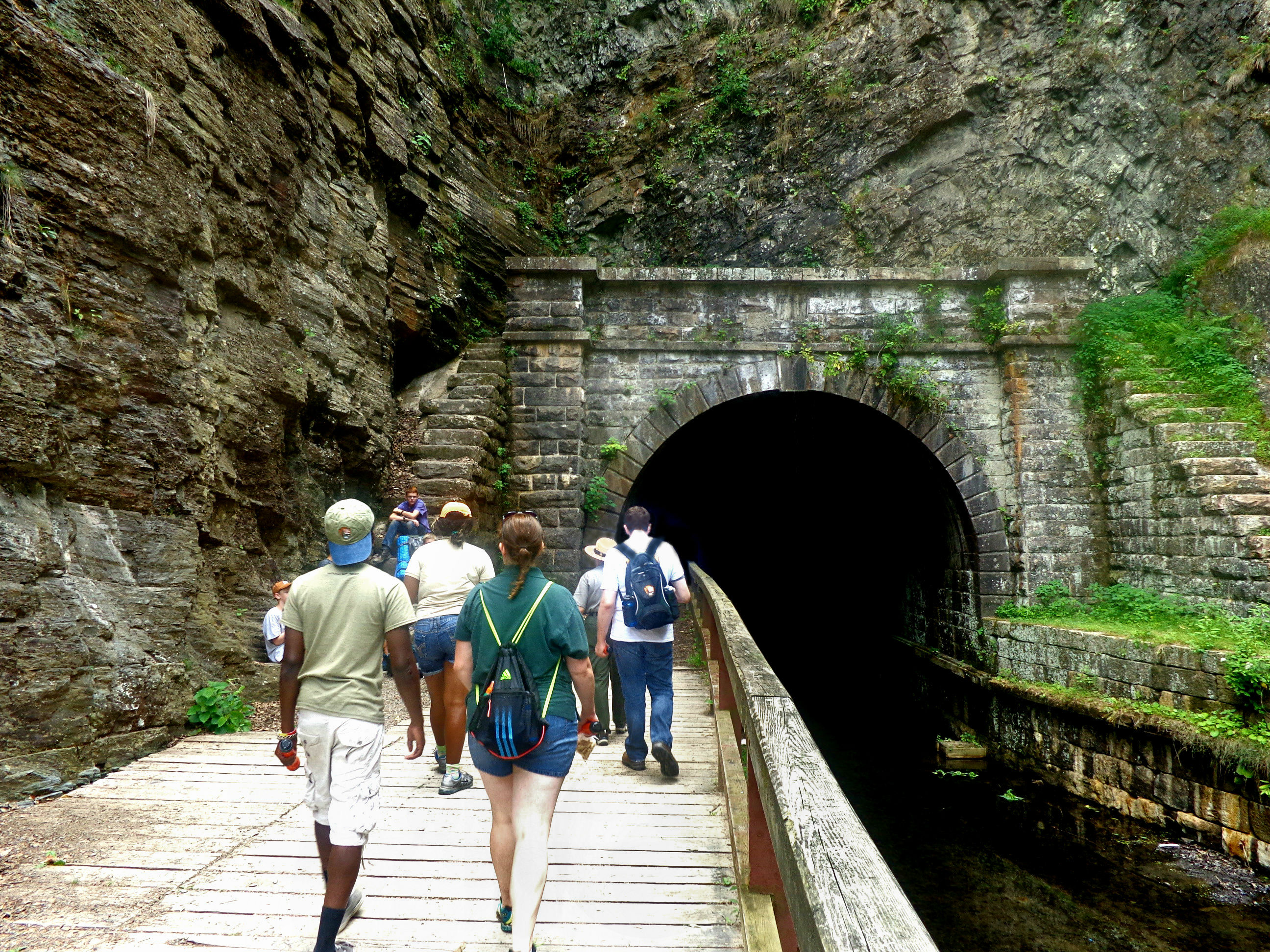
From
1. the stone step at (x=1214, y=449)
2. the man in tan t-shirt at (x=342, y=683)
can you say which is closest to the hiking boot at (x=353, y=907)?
the man in tan t-shirt at (x=342, y=683)

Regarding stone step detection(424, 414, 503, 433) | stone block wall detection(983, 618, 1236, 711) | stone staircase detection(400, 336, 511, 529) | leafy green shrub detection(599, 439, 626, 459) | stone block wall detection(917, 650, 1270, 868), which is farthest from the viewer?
leafy green shrub detection(599, 439, 626, 459)

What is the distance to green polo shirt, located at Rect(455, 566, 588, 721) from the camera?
2.66m

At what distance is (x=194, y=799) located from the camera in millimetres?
4195

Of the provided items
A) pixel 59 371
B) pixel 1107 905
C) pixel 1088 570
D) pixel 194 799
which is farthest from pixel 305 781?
pixel 1088 570

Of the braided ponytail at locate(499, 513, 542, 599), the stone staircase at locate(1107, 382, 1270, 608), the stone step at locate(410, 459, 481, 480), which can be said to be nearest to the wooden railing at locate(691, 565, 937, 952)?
the braided ponytail at locate(499, 513, 542, 599)

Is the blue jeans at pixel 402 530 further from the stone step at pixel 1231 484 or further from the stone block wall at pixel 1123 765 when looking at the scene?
the stone step at pixel 1231 484

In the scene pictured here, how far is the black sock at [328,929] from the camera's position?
2547 mm

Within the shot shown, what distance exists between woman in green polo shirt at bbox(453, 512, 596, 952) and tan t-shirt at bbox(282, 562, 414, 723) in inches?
13.2

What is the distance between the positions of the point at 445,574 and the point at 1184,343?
9906mm

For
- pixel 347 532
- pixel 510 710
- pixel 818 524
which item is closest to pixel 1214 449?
pixel 510 710

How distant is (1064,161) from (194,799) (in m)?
14.6

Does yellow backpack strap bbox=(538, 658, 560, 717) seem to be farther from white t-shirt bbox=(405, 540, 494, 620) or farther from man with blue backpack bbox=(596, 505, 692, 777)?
white t-shirt bbox=(405, 540, 494, 620)

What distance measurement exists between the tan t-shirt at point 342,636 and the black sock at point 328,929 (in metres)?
0.64

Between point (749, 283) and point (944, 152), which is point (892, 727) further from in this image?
point (944, 152)
